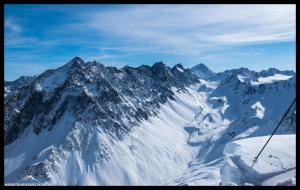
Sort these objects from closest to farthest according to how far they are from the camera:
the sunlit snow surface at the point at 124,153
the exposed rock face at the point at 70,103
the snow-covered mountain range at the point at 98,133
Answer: the sunlit snow surface at the point at 124,153, the snow-covered mountain range at the point at 98,133, the exposed rock face at the point at 70,103

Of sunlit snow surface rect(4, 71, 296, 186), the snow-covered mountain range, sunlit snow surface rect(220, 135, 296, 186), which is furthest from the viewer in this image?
the snow-covered mountain range

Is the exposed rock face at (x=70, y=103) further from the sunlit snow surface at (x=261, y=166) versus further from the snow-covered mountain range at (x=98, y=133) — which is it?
the sunlit snow surface at (x=261, y=166)

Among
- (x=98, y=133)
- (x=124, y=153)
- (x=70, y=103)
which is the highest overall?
(x=70, y=103)

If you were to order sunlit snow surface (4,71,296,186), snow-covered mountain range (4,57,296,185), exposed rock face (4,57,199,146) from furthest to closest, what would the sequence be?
exposed rock face (4,57,199,146) → snow-covered mountain range (4,57,296,185) → sunlit snow surface (4,71,296,186)

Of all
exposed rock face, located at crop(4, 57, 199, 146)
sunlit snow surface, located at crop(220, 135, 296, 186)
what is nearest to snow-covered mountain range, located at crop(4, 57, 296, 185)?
exposed rock face, located at crop(4, 57, 199, 146)

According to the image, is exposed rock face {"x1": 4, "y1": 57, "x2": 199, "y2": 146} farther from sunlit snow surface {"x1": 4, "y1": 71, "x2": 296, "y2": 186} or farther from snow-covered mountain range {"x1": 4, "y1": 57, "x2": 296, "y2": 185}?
sunlit snow surface {"x1": 4, "y1": 71, "x2": 296, "y2": 186}

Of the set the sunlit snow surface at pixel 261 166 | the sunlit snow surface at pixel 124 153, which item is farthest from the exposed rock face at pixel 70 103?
the sunlit snow surface at pixel 261 166

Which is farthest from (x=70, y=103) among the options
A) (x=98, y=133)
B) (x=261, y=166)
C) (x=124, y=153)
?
(x=261, y=166)

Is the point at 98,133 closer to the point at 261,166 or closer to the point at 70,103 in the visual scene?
the point at 70,103

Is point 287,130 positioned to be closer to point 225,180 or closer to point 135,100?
point 135,100

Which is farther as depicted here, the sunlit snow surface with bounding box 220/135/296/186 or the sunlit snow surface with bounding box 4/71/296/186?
the sunlit snow surface with bounding box 4/71/296/186

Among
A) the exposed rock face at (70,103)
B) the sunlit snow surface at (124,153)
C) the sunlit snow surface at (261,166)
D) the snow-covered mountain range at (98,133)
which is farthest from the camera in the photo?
the exposed rock face at (70,103)
